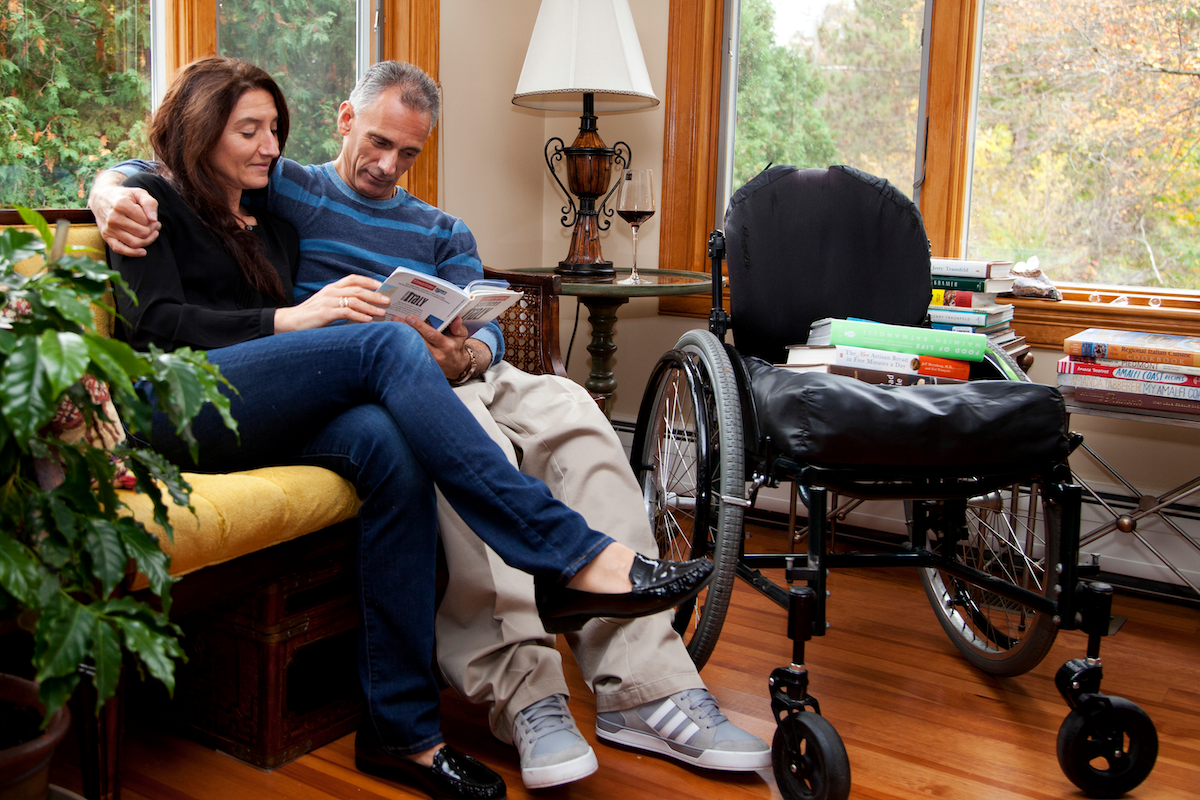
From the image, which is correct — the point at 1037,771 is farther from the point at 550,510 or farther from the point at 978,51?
the point at 978,51

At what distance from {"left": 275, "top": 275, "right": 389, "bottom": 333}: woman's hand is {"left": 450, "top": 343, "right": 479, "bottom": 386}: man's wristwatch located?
0.78ft

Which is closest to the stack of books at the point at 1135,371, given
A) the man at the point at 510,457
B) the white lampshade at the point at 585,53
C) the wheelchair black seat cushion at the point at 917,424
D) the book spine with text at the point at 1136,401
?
the book spine with text at the point at 1136,401

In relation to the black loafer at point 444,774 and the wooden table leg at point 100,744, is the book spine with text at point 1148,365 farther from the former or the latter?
the wooden table leg at point 100,744

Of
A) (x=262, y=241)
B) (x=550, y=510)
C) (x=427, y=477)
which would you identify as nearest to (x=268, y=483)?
(x=427, y=477)

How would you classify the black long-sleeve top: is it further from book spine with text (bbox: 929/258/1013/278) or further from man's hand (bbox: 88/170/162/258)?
book spine with text (bbox: 929/258/1013/278)

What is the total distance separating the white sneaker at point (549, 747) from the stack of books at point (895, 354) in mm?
713

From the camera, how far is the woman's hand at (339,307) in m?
1.47

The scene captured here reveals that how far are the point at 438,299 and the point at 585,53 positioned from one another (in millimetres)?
1186

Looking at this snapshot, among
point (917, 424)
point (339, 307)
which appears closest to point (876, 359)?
point (917, 424)

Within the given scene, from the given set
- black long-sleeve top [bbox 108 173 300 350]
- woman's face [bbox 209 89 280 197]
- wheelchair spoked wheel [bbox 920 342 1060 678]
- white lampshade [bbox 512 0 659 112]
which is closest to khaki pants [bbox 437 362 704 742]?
black long-sleeve top [bbox 108 173 300 350]

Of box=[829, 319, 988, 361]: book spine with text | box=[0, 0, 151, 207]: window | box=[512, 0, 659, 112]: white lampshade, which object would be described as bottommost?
box=[829, 319, 988, 361]: book spine with text

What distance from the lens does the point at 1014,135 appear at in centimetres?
250

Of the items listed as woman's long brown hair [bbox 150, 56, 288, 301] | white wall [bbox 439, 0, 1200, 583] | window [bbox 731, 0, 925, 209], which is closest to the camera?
woman's long brown hair [bbox 150, 56, 288, 301]

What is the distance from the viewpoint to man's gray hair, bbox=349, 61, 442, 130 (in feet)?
5.70
